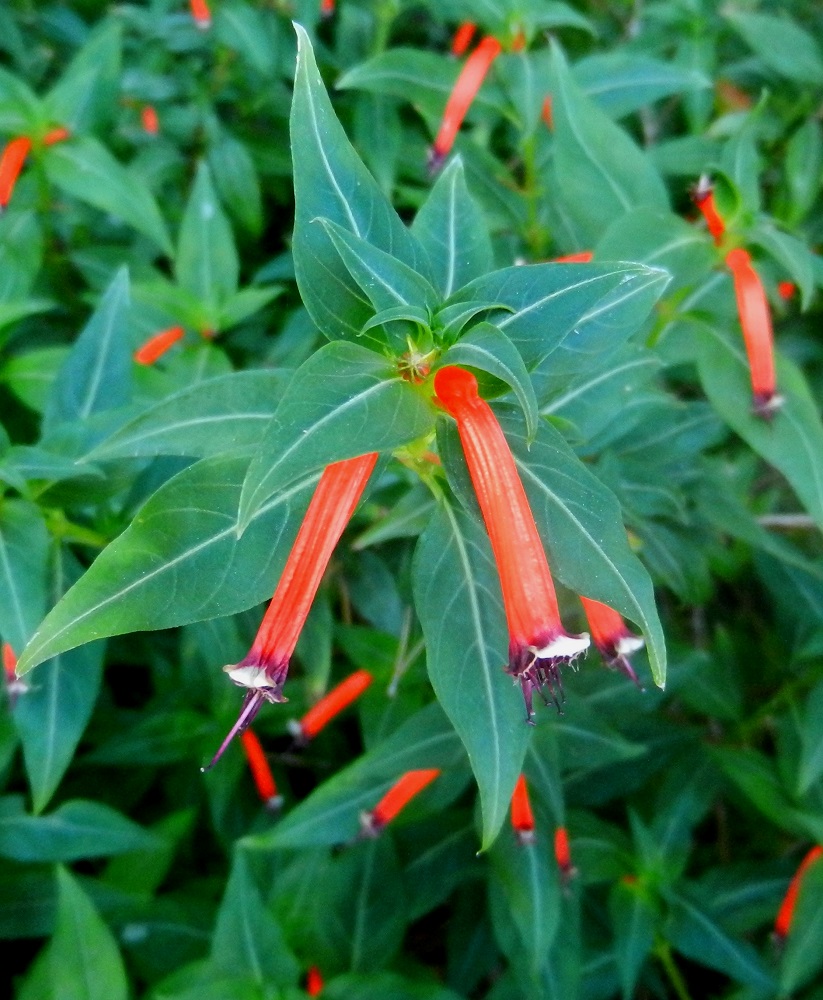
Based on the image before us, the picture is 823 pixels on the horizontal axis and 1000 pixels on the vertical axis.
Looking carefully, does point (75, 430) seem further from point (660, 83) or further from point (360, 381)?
point (660, 83)

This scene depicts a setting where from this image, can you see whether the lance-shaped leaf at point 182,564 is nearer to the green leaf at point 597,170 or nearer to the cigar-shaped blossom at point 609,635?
the cigar-shaped blossom at point 609,635

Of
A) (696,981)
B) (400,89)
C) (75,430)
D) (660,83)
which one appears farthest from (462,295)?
(696,981)

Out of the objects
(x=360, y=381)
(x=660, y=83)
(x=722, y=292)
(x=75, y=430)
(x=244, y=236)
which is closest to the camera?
(x=360, y=381)

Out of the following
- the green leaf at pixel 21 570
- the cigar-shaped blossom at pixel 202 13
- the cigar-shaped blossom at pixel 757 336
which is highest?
the cigar-shaped blossom at pixel 202 13

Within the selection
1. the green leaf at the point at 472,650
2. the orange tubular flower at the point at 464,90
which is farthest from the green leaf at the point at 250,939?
the orange tubular flower at the point at 464,90

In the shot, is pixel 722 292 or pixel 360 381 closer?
pixel 360 381

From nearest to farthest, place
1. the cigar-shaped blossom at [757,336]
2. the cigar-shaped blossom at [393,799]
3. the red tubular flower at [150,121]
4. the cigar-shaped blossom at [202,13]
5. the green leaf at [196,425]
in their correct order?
the green leaf at [196,425], the cigar-shaped blossom at [757,336], the cigar-shaped blossom at [393,799], the cigar-shaped blossom at [202,13], the red tubular flower at [150,121]

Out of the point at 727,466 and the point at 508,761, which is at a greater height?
the point at 508,761

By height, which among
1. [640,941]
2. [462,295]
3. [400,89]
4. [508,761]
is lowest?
[640,941]

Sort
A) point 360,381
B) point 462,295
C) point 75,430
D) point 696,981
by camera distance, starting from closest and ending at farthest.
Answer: point 360,381
point 462,295
point 75,430
point 696,981
